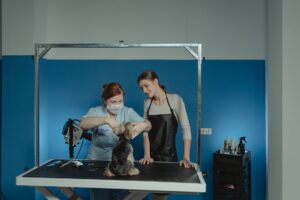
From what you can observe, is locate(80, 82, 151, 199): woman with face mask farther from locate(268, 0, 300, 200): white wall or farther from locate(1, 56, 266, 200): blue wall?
locate(268, 0, 300, 200): white wall

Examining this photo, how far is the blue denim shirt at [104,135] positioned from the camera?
2.26 metres

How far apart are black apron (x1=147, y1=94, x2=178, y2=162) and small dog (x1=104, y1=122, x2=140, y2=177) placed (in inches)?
A: 22.3

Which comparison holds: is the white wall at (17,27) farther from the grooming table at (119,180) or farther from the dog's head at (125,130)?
the dog's head at (125,130)

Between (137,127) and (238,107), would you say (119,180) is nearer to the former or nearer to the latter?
(137,127)

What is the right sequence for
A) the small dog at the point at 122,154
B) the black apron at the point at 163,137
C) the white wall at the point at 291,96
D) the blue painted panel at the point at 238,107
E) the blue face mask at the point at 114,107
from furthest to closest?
the blue painted panel at the point at 238,107 < the white wall at the point at 291,96 < the black apron at the point at 163,137 < the blue face mask at the point at 114,107 < the small dog at the point at 122,154

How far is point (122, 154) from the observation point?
75.2 inches

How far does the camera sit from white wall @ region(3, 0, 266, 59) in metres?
3.40

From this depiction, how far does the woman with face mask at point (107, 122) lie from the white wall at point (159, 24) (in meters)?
1.32

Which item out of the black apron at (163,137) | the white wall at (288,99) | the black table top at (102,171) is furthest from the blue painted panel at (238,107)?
the black table top at (102,171)

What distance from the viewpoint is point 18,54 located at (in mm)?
3209

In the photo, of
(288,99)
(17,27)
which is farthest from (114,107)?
(17,27)

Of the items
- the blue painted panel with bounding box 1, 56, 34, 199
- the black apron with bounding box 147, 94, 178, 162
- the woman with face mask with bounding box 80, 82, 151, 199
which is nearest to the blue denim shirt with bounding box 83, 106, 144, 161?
the woman with face mask with bounding box 80, 82, 151, 199

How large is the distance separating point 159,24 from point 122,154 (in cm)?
196

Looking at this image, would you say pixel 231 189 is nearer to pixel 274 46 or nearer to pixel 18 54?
pixel 274 46
